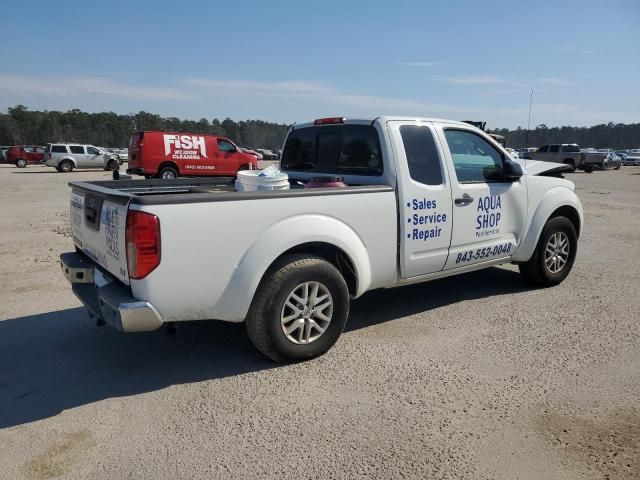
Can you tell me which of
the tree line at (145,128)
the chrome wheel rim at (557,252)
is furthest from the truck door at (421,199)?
the tree line at (145,128)

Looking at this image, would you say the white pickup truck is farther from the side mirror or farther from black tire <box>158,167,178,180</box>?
black tire <box>158,167,178,180</box>

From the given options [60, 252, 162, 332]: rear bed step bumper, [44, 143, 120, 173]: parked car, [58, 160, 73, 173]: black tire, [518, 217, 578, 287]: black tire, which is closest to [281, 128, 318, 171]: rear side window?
[60, 252, 162, 332]: rear bed step bumper

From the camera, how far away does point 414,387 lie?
11.3ft

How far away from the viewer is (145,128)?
80.5 metres

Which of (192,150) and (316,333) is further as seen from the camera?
(192,150)

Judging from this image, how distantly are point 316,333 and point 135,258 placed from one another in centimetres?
147

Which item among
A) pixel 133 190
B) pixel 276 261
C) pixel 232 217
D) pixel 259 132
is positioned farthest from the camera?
pixel 259 132

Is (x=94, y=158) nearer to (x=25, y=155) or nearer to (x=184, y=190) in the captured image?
(x=25, y=155)

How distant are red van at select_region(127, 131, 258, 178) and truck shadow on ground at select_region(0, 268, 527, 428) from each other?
15.4 metres

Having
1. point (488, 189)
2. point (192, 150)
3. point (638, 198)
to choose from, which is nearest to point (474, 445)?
point (488, 189)

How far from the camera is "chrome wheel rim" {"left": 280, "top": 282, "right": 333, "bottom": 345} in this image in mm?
3670

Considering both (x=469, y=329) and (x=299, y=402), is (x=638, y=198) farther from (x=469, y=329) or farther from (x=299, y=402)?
(x=299, y=402)

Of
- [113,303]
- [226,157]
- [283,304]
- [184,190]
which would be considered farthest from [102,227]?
[226,157]

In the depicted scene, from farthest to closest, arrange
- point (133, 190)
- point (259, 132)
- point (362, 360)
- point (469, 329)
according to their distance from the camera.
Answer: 1. point (259, 132)
2. point (469, 329)
3. point (133, 190)
4. point (362, 360)
